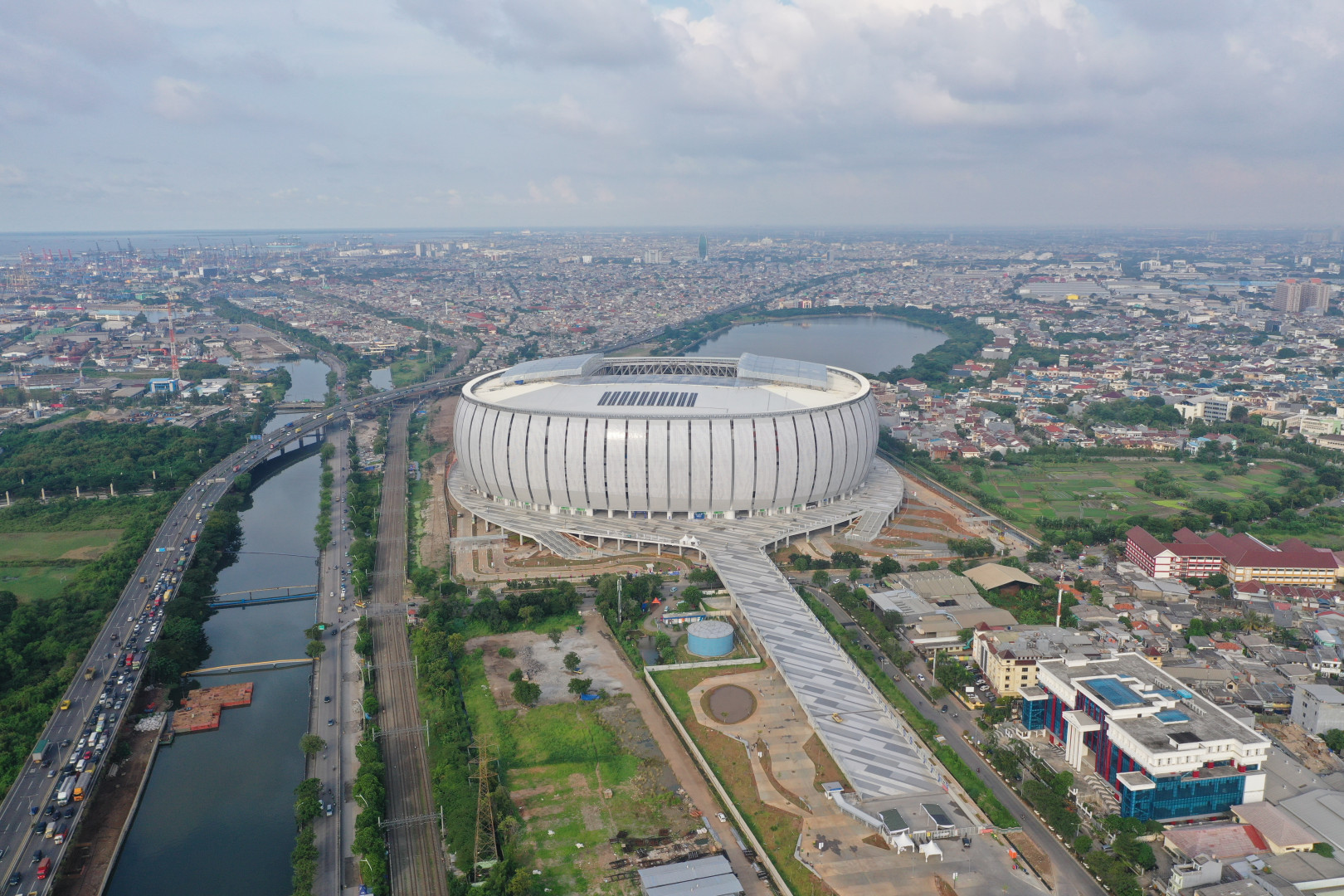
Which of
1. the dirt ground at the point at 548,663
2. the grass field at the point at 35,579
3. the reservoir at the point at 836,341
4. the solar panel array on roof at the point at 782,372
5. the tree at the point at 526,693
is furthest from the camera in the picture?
the reservoir at the point at 836,341

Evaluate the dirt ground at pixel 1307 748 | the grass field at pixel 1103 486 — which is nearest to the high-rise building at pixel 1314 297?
the grass field at pixel 1103 486

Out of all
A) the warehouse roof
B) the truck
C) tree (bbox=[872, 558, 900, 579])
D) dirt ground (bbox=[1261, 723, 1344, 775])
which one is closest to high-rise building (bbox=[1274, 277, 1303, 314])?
the warehouse roof

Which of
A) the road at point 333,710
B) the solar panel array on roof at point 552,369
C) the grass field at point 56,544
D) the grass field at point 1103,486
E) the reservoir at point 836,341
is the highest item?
the solar panel array on roof at point 552,369

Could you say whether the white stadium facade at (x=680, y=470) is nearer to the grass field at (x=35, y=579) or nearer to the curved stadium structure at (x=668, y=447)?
the curved stadium structure at (x=668, y=447)

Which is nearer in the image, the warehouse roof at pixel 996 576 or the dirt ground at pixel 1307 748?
the dirt ground at pixel 1307 748

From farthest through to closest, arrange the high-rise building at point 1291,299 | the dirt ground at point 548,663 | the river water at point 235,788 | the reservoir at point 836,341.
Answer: the high-rise building at point 1291,299, the reservoir at point 836,341, the dirt ground at point 548,663, the river water at point 235,788

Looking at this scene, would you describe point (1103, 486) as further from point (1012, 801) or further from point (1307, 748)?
point (1012, 801)
